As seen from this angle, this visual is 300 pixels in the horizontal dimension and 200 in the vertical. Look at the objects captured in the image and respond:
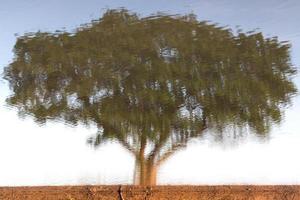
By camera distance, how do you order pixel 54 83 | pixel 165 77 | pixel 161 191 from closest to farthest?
pixel 161 191 → pixel 165 77 → pixel 54 83

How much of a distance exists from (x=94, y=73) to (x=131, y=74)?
175 cm

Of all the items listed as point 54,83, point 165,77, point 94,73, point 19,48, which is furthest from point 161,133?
point 19,48

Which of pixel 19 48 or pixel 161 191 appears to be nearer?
pixel 161 191

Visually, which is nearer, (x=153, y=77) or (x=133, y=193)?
(x=133, y=193)

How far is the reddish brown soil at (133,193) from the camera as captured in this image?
41.3 feet

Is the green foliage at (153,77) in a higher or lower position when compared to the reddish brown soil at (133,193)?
higher

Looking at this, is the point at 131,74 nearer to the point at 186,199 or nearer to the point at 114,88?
the point at 114,88

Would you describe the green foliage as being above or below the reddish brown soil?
above

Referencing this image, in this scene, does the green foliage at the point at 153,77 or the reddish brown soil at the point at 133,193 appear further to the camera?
the green foliage at the point at 153,77

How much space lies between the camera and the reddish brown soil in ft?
41.3

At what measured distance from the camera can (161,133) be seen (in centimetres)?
2481

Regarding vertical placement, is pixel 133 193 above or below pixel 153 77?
below

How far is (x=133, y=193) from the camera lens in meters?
12.8

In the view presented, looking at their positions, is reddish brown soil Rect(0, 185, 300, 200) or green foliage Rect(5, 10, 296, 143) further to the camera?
green foliage Rect(5, 10, 296, 143)
